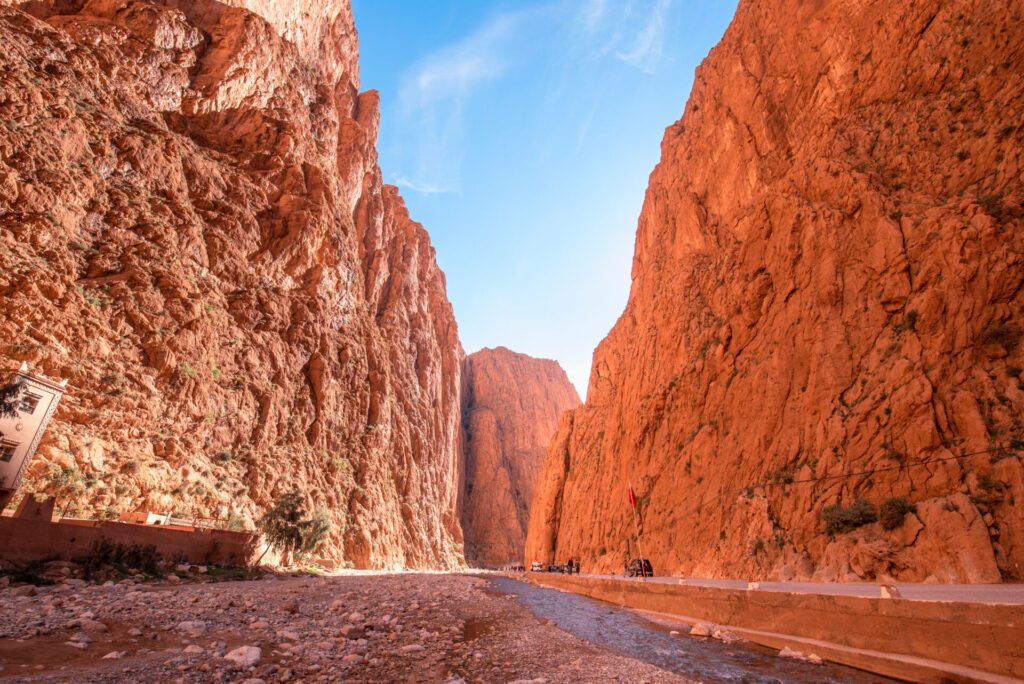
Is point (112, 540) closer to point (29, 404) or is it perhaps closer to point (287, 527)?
point (29, 404)

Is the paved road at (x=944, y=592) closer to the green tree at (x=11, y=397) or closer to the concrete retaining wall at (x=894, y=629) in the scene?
the concrete retaining wall at (x=894, y=629)

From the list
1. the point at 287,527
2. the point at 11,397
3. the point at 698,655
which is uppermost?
the point at 11,397

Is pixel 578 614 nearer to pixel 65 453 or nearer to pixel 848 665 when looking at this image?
pixel 848 665

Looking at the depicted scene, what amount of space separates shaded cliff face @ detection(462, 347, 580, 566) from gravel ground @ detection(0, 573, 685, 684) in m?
75.2

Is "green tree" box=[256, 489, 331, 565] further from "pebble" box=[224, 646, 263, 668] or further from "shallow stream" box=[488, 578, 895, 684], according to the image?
"pebble" box=[224, 646, 263, 668]

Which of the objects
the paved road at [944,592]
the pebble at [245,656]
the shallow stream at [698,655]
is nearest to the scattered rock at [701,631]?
the shallow stream at [698,655]

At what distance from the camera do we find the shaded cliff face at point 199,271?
902 inches

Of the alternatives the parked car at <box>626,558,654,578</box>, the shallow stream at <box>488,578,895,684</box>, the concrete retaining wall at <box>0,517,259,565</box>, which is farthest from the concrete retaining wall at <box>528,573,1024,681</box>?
the concrete retaining wall at <box>0,517,259,565</box>

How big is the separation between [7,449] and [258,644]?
17353 millimetres

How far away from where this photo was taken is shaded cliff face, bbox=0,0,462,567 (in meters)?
22.9

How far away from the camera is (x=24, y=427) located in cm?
1752

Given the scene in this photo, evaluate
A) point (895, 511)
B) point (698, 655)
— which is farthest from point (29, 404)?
point (895, 511)

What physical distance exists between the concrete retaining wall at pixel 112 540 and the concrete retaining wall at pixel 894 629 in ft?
55.6

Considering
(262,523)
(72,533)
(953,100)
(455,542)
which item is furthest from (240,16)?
(455,542)
